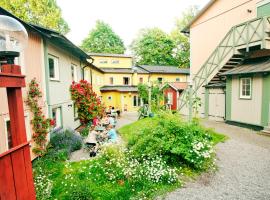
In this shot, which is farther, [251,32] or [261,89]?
[251,32]

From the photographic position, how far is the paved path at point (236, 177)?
4.97 metres

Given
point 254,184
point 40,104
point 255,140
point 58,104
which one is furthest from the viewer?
point 58,104

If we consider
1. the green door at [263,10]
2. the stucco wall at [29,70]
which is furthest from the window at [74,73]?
the green door at [263,10]

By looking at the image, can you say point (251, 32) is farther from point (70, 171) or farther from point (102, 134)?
point (70, 171)

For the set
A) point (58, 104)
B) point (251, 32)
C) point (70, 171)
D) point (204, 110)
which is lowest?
point (70, 171)

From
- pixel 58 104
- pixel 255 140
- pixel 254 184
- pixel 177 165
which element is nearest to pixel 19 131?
pixel 177 165

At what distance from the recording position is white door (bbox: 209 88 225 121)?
13.6m

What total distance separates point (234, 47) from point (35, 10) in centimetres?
2198

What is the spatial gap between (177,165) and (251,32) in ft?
31.5

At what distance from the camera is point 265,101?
1013 cm

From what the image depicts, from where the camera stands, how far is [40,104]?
8219 mm

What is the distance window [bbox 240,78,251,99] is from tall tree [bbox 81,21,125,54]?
39.8 metres

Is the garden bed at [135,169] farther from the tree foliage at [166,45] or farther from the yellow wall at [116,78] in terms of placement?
the tree foliage at [166,45]

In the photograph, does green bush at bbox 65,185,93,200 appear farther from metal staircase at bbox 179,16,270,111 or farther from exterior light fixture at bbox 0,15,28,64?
metal staircase at bbox 179,16,270,111
